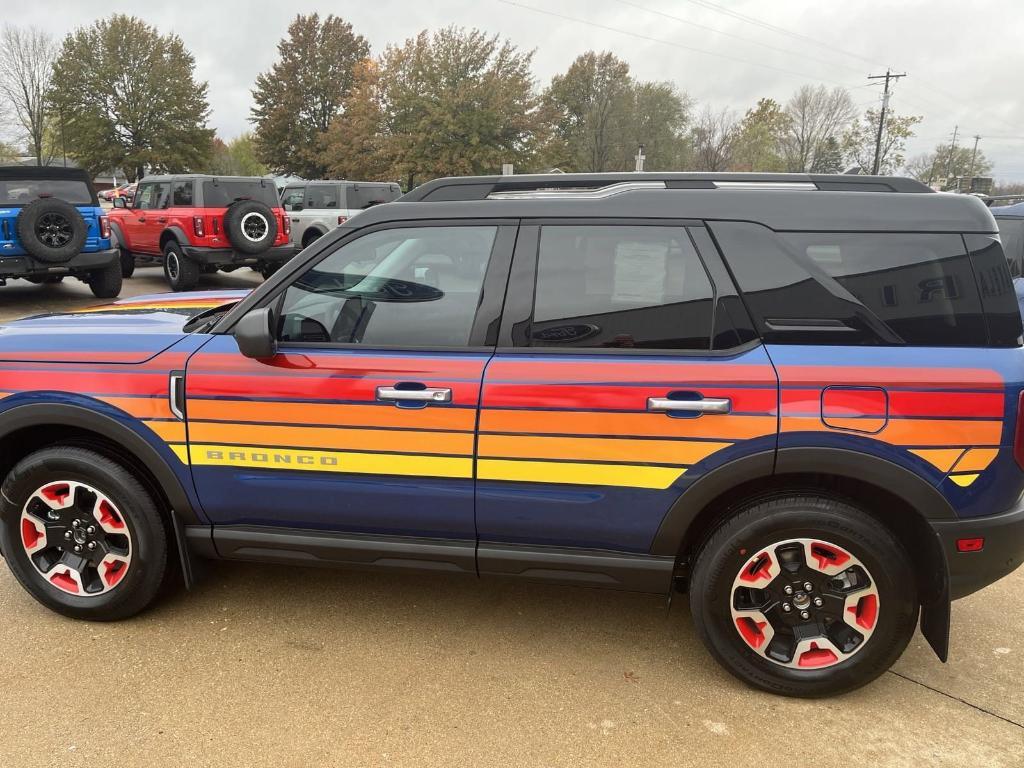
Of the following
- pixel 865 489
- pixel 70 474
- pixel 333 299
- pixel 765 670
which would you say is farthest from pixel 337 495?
pixel 865 489

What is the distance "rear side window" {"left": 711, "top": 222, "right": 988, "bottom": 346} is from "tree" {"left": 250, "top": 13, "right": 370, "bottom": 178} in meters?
51.1

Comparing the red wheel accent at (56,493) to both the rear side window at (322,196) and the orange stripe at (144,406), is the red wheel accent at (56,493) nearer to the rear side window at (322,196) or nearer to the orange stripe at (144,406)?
the orange stripe at (144,406)

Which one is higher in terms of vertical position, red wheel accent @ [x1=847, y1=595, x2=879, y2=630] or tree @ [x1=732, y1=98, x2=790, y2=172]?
tree @ [x1=732, y1=98, x2=790, y2=172]

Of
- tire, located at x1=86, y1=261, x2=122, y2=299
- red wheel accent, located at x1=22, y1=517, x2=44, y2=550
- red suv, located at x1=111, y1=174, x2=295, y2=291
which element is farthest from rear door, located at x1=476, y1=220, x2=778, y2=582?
red suv, located at x1=111, y1=174, x2=295, y2=291

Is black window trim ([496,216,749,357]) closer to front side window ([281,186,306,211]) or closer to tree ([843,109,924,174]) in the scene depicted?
front side window ([281,186,306,211])

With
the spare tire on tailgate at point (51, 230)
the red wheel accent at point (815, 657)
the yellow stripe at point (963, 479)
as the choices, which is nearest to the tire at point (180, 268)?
the spare tire on tailgate at point (51, 230)

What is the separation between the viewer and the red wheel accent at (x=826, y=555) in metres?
2.50

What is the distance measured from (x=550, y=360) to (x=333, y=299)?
87 cm

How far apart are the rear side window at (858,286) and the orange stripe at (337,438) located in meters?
1.11

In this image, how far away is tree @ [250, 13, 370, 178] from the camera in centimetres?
5050

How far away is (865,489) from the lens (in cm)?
250

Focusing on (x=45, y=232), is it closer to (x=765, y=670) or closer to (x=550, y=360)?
(x=550, y=360)

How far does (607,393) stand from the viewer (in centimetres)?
247

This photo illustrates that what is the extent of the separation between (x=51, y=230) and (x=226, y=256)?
2845 mm
